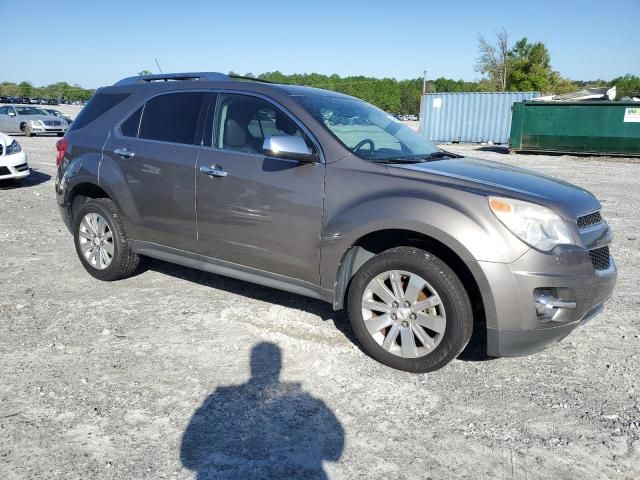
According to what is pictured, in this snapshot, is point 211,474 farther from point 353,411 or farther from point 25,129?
point 25,129

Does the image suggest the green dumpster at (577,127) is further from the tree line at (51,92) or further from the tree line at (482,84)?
the tree line at (51,92)

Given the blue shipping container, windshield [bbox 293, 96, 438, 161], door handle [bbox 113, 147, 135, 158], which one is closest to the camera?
windshield [bbox 293, 96, 438, 161]

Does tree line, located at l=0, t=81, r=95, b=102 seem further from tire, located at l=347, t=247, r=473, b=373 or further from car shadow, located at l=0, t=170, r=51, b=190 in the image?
tire, located at l=347, t=247, r=473, b=373

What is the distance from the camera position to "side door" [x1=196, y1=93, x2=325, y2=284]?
362cm

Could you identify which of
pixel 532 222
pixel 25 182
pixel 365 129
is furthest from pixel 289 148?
pixel 25 182

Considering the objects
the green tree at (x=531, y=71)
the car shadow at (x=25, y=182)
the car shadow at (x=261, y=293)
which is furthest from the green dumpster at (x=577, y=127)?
the green tree at (x=531, y=71)

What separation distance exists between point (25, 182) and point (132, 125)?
26.4 ft

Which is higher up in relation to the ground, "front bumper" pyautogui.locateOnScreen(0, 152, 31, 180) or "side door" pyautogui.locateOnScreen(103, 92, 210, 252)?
"side door" pyautogui.locateOnScreen(103, 92, 210, 252)

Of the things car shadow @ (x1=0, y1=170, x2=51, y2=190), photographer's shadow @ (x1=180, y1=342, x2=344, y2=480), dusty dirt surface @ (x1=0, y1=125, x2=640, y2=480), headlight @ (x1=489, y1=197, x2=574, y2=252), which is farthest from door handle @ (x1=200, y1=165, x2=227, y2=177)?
car shadow @ (x1=0, y1=170, x2=51, y2=190)

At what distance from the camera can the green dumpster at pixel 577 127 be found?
63.8 feet

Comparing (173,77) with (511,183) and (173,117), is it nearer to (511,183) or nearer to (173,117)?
(173,117)

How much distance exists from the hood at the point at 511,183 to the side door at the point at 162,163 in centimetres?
171

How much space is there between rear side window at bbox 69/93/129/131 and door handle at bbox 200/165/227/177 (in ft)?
4.49

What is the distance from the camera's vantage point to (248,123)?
405 centimetres
